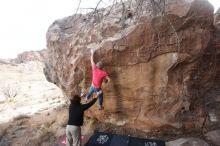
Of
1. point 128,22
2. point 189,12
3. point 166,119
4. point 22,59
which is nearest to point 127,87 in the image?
point 166,119

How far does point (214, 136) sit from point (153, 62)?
2.59 meters

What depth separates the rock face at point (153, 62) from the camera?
6.36 meters

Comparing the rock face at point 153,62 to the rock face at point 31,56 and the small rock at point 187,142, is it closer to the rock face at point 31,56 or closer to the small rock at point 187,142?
the small rock at point 187,142

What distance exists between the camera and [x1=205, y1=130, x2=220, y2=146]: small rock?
637 centimetres

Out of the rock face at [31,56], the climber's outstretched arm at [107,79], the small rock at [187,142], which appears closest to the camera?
the small rock at [187,142]

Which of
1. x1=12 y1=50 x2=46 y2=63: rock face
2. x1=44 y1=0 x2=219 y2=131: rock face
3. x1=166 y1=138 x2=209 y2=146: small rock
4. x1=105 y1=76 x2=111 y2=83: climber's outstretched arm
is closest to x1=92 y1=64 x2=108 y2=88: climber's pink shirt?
x1=105 y1=76 x2=111 y2=83: climber's outstretched arm

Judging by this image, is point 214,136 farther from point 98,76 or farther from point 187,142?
point 98,76

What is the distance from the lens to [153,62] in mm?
6594

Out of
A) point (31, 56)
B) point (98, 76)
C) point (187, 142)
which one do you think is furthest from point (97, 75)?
point (31, 56)

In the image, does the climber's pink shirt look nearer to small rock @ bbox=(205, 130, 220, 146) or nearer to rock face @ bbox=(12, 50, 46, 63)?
small rock @ bbox=(205, 130, 220, 146)

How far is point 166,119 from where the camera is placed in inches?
267

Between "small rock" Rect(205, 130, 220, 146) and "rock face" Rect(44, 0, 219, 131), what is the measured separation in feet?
1.16

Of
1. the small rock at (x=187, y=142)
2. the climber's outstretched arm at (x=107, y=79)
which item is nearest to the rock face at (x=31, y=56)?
the climber's outstretched arm at (x=107, y=79)

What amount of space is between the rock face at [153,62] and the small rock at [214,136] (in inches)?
13.9
